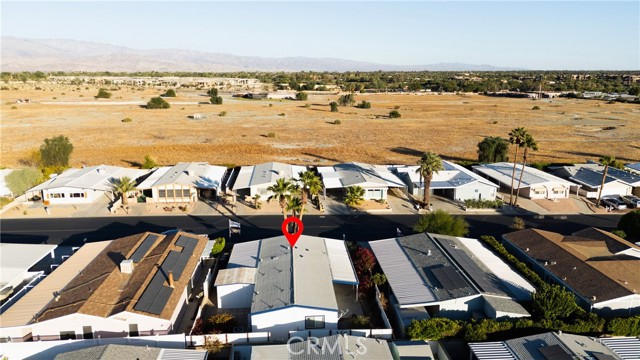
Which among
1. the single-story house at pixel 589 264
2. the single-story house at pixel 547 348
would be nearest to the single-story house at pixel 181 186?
the single-story house at pixel 589 264

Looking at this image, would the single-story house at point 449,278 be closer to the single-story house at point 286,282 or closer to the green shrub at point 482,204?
the single-story house at point 286,282

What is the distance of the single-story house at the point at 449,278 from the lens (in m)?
28.3

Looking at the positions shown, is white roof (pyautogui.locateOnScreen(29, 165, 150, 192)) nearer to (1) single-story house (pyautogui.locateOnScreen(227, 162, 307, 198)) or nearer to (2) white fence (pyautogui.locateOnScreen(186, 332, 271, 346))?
(1) single-story house (pyautogui.locateOnScreen(227, 162, 307, 198))

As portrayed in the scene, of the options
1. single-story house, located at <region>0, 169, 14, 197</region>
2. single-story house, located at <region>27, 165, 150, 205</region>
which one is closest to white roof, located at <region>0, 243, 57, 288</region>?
single-story house, located at <region>27, 165, 150, 205</region>

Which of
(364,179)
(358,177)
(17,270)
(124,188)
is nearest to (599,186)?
(364,179)

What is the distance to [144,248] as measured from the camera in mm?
33438

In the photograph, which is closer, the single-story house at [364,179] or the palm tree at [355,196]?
the palm tree at [355,196]

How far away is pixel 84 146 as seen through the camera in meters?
84.1

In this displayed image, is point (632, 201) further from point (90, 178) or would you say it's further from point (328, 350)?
point (90, 178)

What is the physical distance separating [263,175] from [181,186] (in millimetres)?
10144

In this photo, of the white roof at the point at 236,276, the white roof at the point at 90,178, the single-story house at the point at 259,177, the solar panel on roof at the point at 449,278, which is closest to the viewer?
the solar panel on roof at the point at 449,278

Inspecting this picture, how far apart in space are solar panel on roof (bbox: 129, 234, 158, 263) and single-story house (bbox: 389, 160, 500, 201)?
106ft

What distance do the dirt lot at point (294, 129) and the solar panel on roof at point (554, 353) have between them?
52.5 metres

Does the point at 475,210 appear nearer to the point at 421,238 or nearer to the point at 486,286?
the point at 421,238
